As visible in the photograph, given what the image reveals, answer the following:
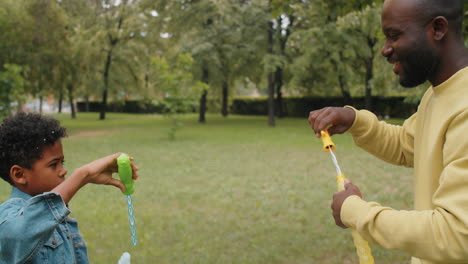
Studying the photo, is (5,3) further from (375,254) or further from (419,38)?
(419,38)

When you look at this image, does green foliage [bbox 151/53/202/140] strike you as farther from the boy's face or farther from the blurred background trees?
the boy's face

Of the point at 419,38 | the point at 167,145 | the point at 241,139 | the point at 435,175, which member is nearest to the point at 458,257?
the point at 435,175

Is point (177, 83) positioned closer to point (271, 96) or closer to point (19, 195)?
point (271, 96)

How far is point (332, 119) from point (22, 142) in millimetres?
1496

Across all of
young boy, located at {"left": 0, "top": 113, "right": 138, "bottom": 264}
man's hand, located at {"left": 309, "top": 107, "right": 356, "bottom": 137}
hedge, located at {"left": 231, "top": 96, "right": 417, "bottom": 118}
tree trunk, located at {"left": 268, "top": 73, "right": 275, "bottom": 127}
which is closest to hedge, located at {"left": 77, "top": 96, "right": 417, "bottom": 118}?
hedge, located at {"left": 231, "top": 96, "right": 417, "bottom": 118}

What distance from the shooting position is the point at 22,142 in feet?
6.50

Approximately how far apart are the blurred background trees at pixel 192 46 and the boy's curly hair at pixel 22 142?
14.3m

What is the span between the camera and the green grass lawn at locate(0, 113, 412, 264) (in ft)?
16.8

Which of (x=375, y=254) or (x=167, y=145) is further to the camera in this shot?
(x=167, y=145)

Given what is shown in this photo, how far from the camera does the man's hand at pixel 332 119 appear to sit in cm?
198

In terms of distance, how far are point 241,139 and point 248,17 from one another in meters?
8.09

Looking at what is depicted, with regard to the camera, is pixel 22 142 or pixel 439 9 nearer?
pixel 439 9

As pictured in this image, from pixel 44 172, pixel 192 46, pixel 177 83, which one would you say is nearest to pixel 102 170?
pixel 44 172

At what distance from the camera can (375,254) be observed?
5043mm
